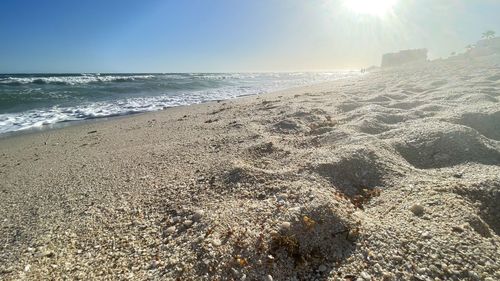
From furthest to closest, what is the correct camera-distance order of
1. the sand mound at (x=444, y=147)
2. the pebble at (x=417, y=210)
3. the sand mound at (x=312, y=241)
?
the sand mound at (x=444, y=147), the pebble at (x=417, y=210), the sand mound at (x=312, y=241)

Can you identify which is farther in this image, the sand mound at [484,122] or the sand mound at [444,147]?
the sand mound at [484,122]

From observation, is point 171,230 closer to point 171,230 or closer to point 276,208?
point 171,230

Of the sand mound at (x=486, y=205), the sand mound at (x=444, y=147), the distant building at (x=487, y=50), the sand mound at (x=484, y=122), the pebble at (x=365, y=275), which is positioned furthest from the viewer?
the distant building at (x=487, y=50)

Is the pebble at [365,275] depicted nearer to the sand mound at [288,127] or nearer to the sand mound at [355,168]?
the sand mound at [355,168]

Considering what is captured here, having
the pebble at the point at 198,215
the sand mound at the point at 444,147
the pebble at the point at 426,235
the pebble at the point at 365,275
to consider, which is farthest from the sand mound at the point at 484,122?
the pebble at the point at 198,215

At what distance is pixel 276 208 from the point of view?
212 cm

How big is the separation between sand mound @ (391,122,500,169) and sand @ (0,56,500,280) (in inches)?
0.7

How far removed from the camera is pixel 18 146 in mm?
5770

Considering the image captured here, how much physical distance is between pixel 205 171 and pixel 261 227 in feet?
4.19

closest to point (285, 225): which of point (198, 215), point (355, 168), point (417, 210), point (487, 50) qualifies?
point (198, 215)

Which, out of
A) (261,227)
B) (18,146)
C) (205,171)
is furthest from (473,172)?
(18,146)

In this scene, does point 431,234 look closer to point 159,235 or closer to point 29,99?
point 159,235

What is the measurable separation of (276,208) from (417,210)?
3.30 feet

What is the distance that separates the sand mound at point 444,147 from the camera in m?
2.80
